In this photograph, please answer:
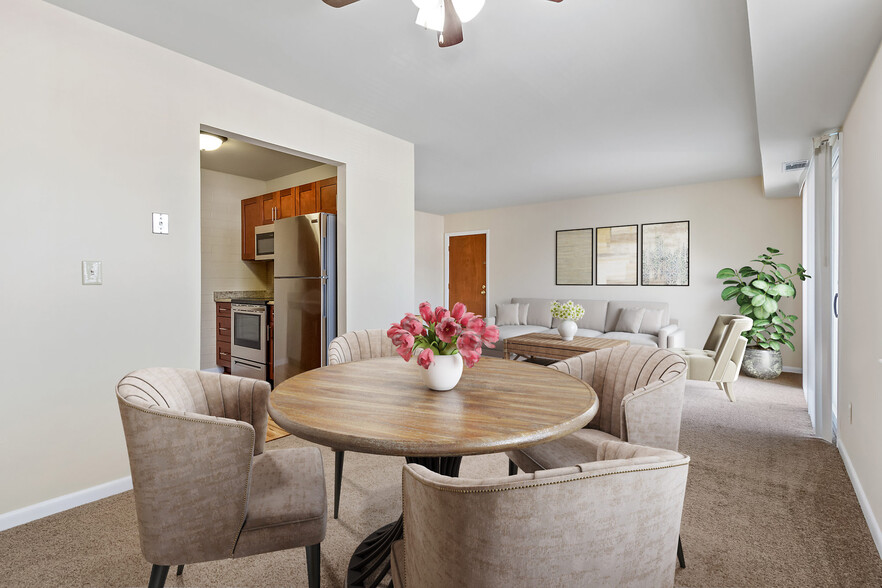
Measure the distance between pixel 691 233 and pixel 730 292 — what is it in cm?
102

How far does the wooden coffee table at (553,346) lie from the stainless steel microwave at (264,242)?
109 inches

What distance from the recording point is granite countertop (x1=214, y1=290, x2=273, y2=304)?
203 inches

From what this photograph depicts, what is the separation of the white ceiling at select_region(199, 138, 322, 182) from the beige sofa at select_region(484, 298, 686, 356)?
3.10m

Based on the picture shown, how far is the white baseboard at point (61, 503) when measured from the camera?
198 cm

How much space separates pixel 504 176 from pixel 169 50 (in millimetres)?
3710

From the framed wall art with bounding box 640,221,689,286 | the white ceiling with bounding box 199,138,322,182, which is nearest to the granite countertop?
the white ceiling with bounding box 199,138,322,182

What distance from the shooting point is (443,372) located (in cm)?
151

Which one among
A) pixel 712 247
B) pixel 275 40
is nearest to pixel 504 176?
pixel 712 247

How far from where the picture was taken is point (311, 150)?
3.22 meters

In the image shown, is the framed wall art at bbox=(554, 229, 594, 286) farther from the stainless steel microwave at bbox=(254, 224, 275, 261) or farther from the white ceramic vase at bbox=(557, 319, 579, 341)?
the stainless steel microwave at bbox=(254, 224, 275, 261)

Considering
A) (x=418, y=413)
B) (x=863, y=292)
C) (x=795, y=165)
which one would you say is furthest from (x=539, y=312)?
(x=418, y=413)

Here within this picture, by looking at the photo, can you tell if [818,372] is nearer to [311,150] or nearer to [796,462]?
[796,462]

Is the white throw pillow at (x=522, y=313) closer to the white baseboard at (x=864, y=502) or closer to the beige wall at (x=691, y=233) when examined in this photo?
the beige wall at (x=691, y=233)

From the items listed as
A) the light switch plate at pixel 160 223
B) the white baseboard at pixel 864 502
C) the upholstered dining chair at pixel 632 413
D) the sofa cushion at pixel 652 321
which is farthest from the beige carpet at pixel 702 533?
the sofa cushion at pixel 652 321
